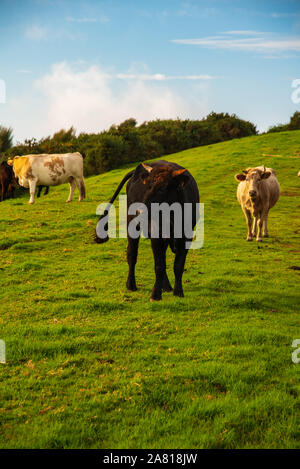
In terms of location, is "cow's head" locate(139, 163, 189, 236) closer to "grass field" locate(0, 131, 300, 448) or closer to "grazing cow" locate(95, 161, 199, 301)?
"grazing cow" locate(95, 161, 199, 301)

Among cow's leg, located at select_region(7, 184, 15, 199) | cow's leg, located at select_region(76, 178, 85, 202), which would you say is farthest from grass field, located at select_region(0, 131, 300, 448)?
cow's leg, located at select_region(7, 184, 15, 199)

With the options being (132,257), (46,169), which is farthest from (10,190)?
(132,257)

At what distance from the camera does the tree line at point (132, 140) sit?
122ft

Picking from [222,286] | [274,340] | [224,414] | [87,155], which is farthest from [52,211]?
[87,155]

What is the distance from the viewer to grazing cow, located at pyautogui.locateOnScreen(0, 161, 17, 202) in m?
21.8

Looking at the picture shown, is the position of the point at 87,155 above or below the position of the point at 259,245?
above

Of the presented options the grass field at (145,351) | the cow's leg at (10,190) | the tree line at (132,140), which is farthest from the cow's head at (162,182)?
the tree line at (132,140)

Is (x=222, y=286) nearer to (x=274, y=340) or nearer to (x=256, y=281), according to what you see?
(x=256, y=281)

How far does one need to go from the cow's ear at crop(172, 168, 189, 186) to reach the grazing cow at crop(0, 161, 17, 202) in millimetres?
16207

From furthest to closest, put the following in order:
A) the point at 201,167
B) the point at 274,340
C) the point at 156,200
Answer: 1. the point at 201,167
2. the point at 156,200
3. the point at 274,340

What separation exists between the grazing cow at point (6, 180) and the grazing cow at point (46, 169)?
9.57 feet

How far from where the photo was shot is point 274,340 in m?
6.29

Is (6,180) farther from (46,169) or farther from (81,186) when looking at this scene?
(81,186)
